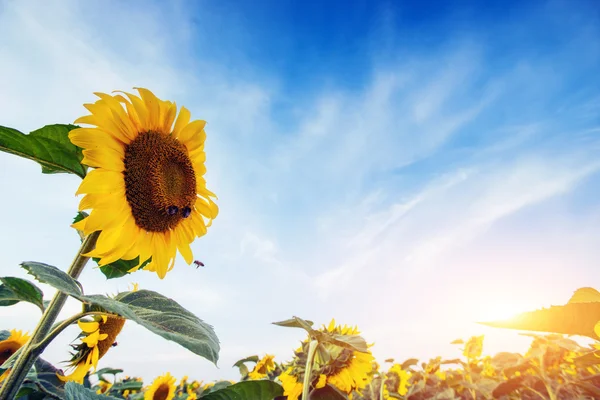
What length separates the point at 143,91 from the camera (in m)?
1.71

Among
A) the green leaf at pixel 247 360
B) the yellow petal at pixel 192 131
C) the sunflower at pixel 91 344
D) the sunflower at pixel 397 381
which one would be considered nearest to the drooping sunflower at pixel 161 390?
the green leaf at pixel 247 360

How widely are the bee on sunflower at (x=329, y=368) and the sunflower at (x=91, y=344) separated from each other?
4.14ft

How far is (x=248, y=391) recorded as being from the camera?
1.71 meters

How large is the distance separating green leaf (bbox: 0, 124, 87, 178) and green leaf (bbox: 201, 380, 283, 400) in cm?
106

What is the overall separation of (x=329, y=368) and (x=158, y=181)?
2206mm

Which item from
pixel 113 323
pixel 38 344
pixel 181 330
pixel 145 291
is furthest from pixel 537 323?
pixel 113 323

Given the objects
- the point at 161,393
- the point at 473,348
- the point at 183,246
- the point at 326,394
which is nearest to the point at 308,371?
the point at 326,394

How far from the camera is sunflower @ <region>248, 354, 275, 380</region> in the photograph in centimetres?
360

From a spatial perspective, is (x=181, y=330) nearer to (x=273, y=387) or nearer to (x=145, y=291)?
(x=145, y=291)

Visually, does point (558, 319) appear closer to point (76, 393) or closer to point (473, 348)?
point (76, 393)

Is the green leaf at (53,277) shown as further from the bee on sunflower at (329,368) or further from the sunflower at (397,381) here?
the sunflower at (397,381)

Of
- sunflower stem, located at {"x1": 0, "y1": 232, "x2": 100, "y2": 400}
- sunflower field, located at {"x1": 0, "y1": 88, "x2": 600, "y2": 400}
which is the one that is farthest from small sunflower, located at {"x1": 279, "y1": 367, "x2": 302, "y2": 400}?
sunflower stem, located at {"x1": 0, "y1": 232, "x2": 100, "y2": 400}

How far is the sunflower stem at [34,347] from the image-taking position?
110 cm

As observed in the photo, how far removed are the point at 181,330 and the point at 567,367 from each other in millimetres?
6586
